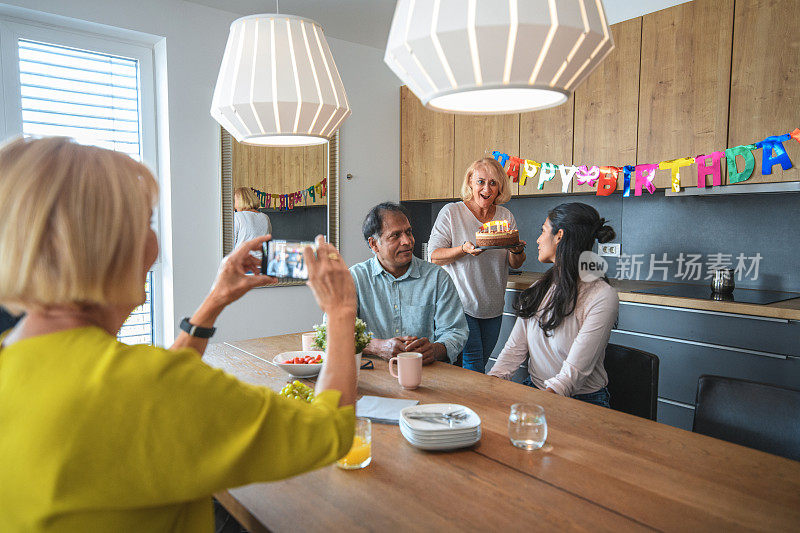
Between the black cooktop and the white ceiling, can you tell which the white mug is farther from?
the white ceiling

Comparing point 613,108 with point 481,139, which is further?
point 481,139

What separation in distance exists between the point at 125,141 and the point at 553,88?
304 centimetres

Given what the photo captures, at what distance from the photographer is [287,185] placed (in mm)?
3775

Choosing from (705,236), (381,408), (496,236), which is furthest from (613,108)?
(381,408)

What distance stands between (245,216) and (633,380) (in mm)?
2665

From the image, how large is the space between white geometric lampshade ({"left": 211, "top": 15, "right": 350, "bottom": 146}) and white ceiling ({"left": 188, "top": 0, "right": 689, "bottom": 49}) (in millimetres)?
2006

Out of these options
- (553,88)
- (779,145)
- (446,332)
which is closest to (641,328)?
(779,145)

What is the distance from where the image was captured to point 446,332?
6.97ft

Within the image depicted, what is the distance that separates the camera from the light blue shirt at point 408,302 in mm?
2199

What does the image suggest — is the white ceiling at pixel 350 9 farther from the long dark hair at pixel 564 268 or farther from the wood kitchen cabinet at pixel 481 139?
the long dark hair at pixel 564 268

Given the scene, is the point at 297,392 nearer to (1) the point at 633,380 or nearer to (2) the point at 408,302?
(2) the point at 408,302

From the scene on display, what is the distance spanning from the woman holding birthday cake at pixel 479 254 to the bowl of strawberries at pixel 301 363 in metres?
1.21

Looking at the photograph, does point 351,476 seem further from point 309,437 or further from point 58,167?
point 58,167

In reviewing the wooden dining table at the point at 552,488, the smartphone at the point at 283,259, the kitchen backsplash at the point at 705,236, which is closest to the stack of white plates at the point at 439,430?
the wooden dining table at the point at 552,488
